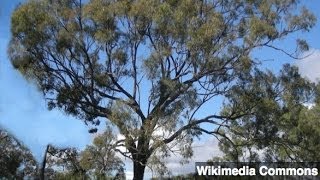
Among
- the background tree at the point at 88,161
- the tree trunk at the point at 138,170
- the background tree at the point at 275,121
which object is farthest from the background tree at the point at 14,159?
the background tree at the point at 275,121

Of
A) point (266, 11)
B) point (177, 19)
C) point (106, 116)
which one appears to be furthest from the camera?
point (106, 116)

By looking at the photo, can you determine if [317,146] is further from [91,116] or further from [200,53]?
[91,116]

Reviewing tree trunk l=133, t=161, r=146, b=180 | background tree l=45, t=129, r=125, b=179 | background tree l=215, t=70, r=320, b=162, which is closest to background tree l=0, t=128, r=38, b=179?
background tree l=45, t=129, r=125, b=179

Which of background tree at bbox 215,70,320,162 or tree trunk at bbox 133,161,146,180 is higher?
background tree at bbox 215,70,320,162

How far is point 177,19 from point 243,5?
3.74m

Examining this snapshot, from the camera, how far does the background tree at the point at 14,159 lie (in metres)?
23.7

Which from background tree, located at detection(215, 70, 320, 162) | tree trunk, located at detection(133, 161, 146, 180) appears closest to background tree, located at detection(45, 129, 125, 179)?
tree trunk, located at detection(133, 161, 146, 180)

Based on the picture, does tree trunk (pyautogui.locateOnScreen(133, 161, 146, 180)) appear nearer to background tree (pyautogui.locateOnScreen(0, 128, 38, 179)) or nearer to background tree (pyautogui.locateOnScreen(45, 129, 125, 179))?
background tree (pyautogui.locateOnScreen(45, 129, 125, 179))

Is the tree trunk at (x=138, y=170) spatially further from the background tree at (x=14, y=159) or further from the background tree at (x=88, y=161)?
the background tree at (x=14, y=159)

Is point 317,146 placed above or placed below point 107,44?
below

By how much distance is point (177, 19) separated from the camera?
2214 cm

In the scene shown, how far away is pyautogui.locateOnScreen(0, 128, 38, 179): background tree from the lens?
931 inches

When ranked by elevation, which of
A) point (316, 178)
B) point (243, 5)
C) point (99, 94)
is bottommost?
point (316, 178)

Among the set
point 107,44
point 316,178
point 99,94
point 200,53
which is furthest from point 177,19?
point 316,178
